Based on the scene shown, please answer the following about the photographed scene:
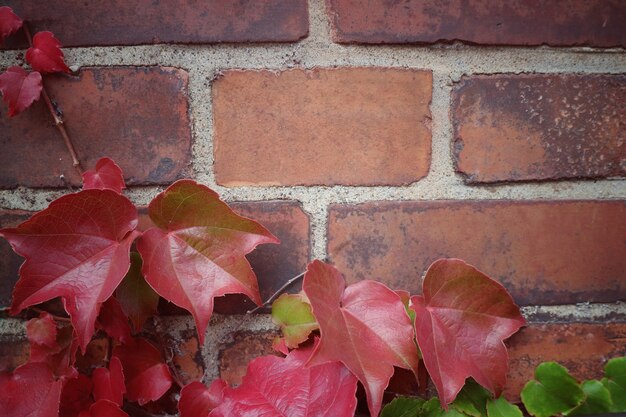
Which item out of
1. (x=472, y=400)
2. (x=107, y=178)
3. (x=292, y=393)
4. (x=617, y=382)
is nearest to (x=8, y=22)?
(x=107, y=178)

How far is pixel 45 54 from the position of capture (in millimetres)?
387

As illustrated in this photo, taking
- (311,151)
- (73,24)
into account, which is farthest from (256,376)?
(73,24)

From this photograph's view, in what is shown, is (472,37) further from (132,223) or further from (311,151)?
(132,223)

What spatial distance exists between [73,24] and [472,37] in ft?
1.17

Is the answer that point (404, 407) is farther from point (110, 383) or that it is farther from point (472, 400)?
point (110, 383)

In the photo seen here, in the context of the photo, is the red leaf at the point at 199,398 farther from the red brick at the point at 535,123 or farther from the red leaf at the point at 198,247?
the red brick at the point at 535,123

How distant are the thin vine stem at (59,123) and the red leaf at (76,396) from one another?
0.18 meters

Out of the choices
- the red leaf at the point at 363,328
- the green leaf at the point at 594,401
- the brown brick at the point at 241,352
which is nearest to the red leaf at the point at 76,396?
the brown brick at the point at 241,352

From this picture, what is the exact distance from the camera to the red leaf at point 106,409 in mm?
356

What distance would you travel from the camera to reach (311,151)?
407 millimetres

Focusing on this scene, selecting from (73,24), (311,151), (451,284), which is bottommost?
(451,284)

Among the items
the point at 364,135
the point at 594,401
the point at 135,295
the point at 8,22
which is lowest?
the point at 594,401

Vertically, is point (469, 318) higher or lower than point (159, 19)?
lower

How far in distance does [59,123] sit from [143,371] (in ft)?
0.76
